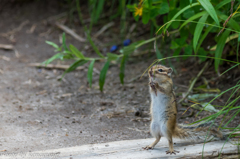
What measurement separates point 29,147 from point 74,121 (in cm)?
82

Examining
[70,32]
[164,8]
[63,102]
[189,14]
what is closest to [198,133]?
[189,14]

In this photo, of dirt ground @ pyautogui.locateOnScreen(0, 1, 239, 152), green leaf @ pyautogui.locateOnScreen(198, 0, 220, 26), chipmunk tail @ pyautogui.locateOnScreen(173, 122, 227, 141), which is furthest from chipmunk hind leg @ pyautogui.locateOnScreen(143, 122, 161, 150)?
green leaf @ pyautogui.locateOnScreen(198, 0, 220, 26)

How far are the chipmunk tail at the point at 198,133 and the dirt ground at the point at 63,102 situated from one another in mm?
433

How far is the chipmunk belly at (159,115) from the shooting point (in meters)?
2.73

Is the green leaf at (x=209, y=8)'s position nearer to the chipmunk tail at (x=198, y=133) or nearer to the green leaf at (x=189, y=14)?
the green leaf at (x=189, y=14)

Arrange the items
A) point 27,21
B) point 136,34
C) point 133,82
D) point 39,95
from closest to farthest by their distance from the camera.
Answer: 1. point 39,95
2. point 133,82
3. point 136,34
4. point 27,21

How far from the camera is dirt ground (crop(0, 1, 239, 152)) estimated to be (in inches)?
120

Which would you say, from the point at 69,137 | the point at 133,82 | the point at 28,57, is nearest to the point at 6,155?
the point at 69,137

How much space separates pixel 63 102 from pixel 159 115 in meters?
1.77

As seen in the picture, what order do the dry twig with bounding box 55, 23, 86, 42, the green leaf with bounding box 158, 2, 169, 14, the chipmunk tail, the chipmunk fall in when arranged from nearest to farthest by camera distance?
the chipmunk, the chipmunk tail, the green leaf with bounding box 158, 2, 169, 14, the dry twig with bounding box 55, 23, 86, 42

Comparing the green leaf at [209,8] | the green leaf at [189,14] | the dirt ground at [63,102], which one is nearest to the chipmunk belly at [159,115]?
the dirt ground at [63,102]

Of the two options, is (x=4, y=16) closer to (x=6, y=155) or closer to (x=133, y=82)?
(x=133, y=82)

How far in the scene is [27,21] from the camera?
275 inches

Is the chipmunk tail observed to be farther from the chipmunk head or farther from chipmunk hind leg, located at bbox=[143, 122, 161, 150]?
the chipmunk head
